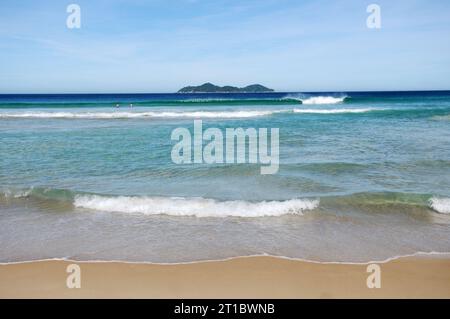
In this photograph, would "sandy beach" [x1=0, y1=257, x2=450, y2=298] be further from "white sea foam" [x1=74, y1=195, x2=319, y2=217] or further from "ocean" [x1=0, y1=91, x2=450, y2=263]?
"white sea foam" [x1=74, y1=195, x2=319, y2=217]

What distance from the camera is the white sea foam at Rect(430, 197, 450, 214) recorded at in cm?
689

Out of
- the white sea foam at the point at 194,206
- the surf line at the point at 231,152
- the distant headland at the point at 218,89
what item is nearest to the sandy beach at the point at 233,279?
the white sea foam at the point at 194,206

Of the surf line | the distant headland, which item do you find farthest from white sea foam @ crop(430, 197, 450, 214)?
the distant headland

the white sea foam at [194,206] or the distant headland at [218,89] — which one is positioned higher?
the distant headland at [218,89]

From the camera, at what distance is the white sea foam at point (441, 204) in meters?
6.89

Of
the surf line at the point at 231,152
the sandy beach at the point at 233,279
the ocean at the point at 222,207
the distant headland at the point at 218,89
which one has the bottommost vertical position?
the sandy beach at the point at 233,279

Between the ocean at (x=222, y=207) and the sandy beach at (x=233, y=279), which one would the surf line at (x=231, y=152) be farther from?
the sandy beach at (x=233, y=279)

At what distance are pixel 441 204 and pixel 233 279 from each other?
179 inches

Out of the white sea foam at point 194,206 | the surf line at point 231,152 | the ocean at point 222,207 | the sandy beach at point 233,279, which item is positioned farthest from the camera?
the surf line at point 231,152

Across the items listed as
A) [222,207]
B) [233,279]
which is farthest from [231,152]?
[233,279]

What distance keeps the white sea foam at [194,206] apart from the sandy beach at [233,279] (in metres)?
1.85

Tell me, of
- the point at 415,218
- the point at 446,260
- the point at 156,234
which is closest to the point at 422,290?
the point at 446,260

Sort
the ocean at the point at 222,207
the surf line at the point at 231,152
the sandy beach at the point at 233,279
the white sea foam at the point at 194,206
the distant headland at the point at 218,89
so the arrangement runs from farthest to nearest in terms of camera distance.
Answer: the distant headland at the point at 218,89 < the surf line at the point at 231,152 < the white sea foam at the point at 194,206 < the ocean at the point at 222,207 < the sandy beach at the point at 233,279

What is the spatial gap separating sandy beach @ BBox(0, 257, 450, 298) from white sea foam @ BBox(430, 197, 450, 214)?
2.12 m
